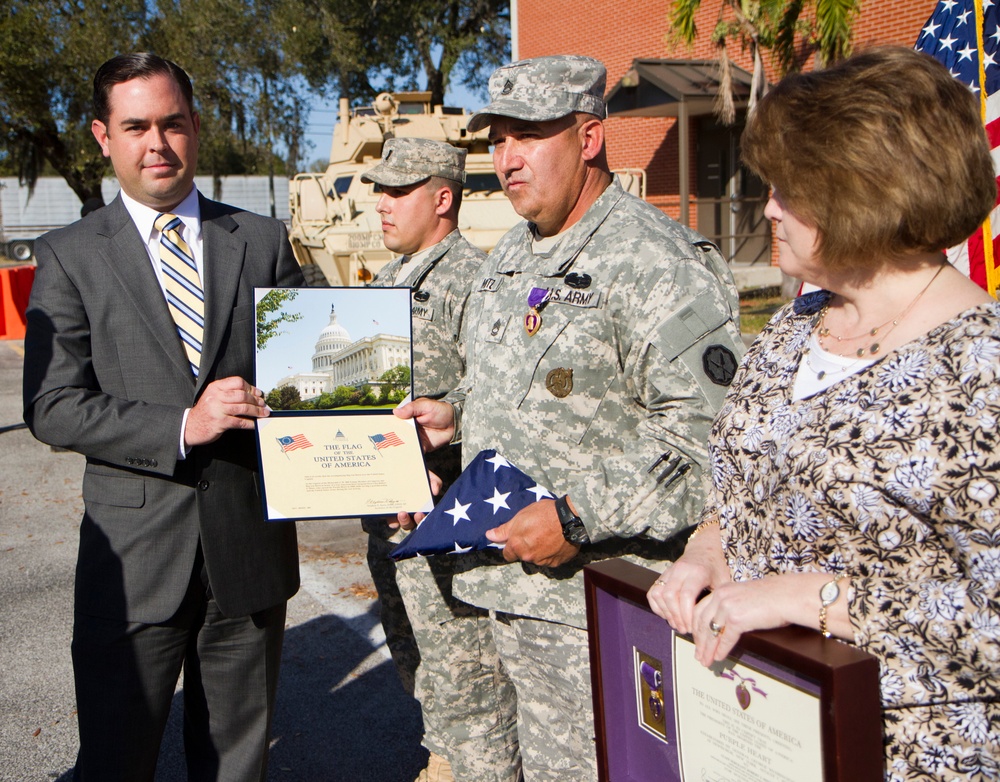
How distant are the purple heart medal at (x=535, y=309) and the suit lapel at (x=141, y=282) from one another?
86cm

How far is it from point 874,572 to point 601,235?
1208 mm

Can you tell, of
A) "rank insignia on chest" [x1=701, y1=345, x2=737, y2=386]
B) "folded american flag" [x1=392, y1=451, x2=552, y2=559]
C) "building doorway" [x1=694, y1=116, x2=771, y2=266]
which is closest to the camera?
"rank insignia on chest" [x1=701, y1=345, x2=737, y2=386]

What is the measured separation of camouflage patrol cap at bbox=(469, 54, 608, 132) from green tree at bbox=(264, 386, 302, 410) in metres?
0.88

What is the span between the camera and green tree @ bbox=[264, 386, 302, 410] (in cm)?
251

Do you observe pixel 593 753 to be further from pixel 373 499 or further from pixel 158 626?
pixel 158 626

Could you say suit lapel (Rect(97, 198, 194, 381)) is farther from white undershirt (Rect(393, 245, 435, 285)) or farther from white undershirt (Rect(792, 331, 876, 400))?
white undershirt (Rect(792, 331, 876, 400))

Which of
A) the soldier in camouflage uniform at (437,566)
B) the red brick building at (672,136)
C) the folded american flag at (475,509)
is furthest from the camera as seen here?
the red brick building at (672,136)

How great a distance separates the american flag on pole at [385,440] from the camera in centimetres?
261

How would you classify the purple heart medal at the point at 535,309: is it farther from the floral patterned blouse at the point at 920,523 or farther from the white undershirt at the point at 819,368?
the floral patterned blouse at the point at 920,523

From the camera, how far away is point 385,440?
8.63 ft

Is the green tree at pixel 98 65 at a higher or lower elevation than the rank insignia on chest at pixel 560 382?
higher

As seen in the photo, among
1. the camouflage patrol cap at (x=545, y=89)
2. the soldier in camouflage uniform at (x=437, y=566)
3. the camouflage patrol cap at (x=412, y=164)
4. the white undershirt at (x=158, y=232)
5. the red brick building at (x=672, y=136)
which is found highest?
the red brick building at (x=672, y=136)

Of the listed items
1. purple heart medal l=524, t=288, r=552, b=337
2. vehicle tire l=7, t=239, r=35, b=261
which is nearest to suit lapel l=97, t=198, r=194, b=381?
purple heart medal l=524, t=288, r=552, b=337

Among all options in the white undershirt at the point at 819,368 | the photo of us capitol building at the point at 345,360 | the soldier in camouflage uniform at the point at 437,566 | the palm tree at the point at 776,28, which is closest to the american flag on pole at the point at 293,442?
the photo of us capitol building at the point at 345,360
